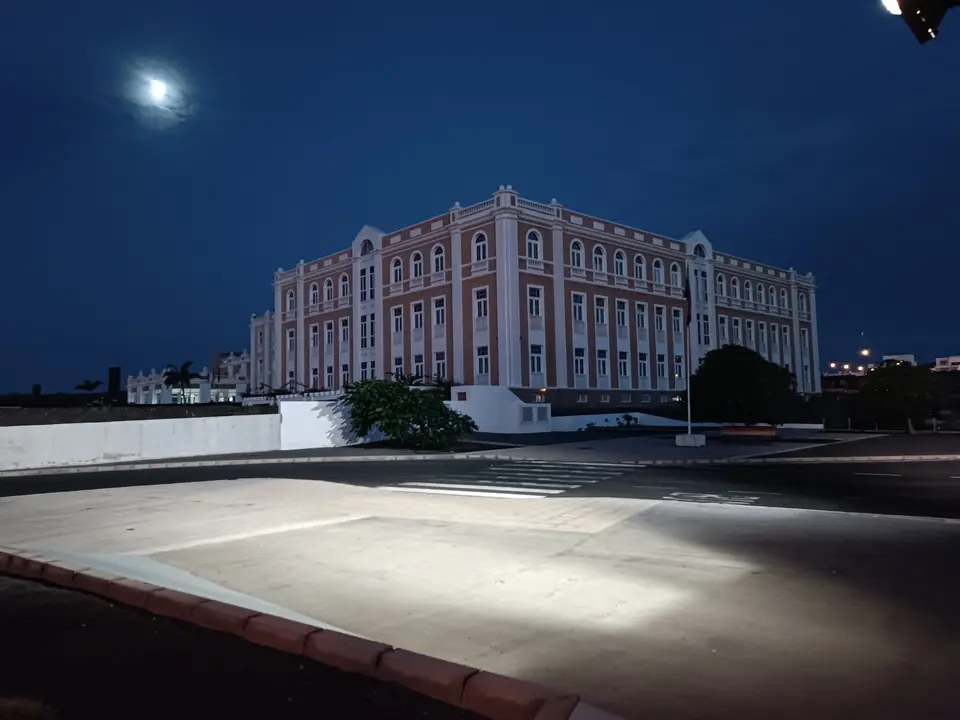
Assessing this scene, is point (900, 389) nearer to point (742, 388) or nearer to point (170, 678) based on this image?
point (742, 388)

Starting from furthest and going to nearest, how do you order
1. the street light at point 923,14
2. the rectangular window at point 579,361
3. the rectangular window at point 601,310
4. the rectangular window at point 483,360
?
the rectangular window at point 601,310
the rectangular window at point 579,361
the rectangular window at point 483,360
the street light at point 923,14

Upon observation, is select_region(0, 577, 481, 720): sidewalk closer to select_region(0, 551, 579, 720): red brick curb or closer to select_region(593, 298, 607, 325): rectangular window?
select_region(0, 551, 579, 720): red brick curb

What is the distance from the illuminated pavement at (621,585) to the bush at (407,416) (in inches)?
658

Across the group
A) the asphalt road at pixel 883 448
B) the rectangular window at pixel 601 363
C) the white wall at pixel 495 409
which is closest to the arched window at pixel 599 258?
the rectangular window at pixel 601 363

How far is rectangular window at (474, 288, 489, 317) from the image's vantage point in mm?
44719

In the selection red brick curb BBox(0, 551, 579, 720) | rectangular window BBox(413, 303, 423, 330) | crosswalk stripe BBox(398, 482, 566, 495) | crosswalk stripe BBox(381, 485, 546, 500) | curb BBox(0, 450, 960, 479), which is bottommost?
curb BBox(0, 450, 960, 479)

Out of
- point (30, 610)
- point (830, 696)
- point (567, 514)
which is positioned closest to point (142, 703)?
point (30, 610)

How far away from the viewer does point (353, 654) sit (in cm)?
460

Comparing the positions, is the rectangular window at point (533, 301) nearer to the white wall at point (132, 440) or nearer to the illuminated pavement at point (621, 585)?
the white wall at point (132, 440)

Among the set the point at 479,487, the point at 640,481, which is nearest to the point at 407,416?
the point at 479,487

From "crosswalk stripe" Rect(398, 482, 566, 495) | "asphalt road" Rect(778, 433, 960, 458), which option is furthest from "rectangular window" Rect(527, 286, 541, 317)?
"crosswalk stripe" Rect(398, 482, 566, 495)

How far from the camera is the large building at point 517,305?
4419cm

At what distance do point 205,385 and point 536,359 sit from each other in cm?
5592

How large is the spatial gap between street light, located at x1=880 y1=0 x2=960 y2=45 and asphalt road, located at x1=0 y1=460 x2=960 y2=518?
845 cm
